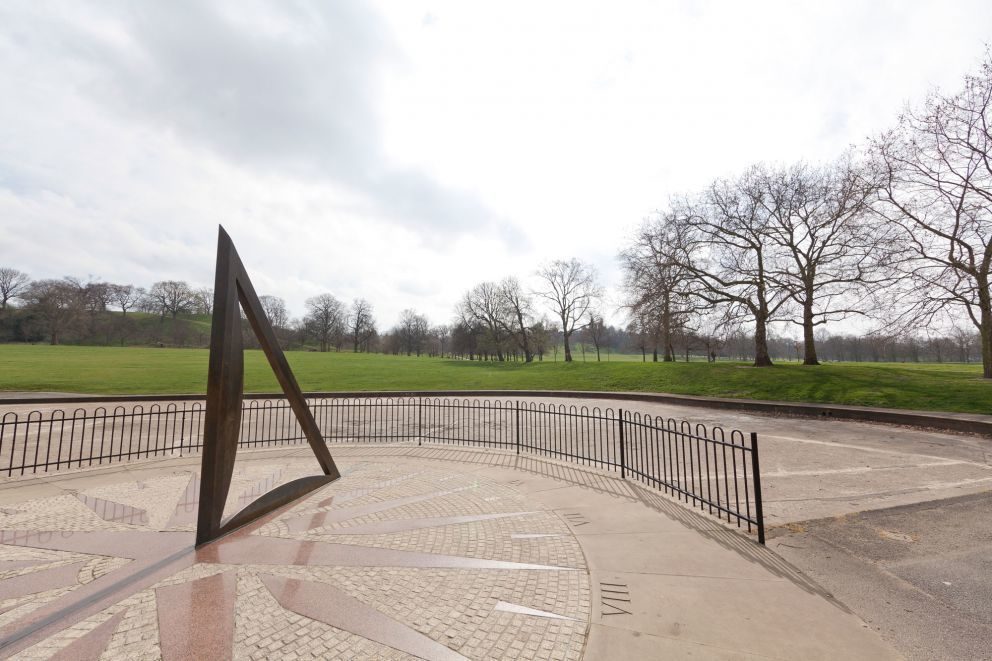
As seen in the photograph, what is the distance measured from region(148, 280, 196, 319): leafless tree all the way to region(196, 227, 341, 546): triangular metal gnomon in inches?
4668

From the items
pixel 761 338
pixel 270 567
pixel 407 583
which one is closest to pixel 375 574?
pixel 407 583

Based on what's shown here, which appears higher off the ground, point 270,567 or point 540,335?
point 540,335

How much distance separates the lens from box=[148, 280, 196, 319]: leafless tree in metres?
98.8

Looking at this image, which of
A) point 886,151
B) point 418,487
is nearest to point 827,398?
point 886,151

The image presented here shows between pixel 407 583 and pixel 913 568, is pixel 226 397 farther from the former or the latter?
pixel 913 568

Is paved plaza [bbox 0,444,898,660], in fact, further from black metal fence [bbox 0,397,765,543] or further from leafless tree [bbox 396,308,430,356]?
leafless tree [bbox 396,308,430,356]

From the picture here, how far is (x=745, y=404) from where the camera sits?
17.8m

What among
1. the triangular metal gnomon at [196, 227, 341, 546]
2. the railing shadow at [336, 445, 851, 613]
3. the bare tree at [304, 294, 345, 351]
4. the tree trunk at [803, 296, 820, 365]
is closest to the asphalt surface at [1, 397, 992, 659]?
the railing shadow at [336, 445, 851, 613]

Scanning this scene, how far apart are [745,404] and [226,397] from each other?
19.4 meters

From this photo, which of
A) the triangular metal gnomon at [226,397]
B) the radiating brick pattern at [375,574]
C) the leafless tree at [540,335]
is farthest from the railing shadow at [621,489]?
the leafless tree at [540,335]

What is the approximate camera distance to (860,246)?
22188 mm

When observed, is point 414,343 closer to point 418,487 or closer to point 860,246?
point 860,246

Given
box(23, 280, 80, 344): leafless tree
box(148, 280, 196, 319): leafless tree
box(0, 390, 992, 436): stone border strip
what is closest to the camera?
box(0, 390, 992, 436): stone border strip

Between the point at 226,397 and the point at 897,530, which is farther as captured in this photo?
the point at 226,397
